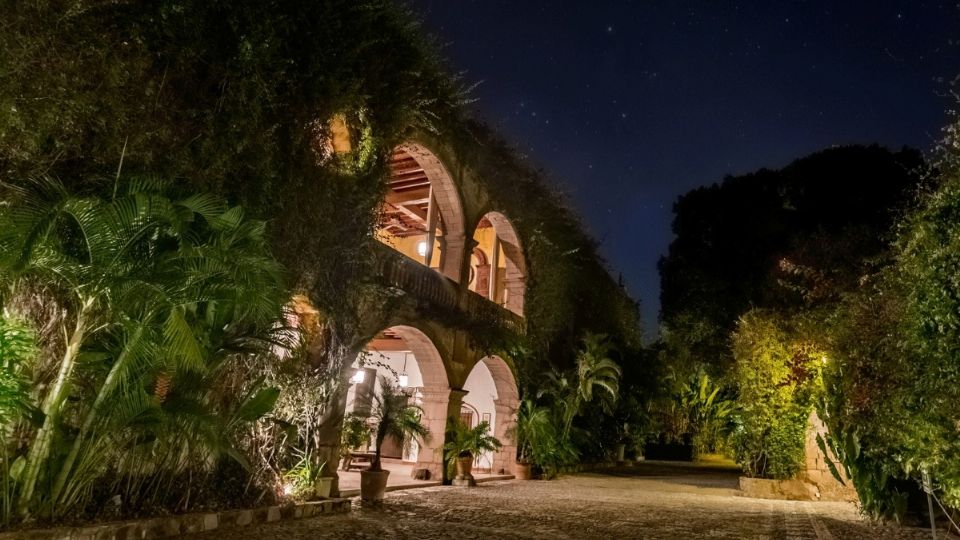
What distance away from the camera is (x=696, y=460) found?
90.7 feet

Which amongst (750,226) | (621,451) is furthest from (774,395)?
(750,226)

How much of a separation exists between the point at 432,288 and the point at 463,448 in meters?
3.09

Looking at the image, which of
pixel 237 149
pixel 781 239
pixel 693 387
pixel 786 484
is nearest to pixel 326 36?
pixel 237 149

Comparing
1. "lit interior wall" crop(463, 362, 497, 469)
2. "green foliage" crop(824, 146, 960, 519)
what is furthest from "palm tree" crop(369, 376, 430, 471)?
"lit interior wall" crop(463, 362, 497, 469)

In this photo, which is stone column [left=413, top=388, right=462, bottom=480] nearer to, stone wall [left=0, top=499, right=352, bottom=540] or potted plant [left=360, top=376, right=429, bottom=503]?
potted plant [left=360, top=376, right=429, bottom=503]

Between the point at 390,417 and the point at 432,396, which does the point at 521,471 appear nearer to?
the point at 432,396

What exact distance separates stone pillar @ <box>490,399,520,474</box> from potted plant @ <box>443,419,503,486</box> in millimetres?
2589

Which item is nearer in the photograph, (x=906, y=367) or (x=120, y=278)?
(x=120, y=278)

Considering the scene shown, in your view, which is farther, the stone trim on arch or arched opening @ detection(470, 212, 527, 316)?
arched opening @ detection(470, 212, 527, 316)

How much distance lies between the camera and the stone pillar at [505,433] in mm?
15102

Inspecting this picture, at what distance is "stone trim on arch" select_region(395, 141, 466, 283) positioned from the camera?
12.5 metres

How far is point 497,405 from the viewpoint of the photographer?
1539 centimetres

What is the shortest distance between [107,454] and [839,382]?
10.2 m

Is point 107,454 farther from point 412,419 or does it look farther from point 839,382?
point 839,382
